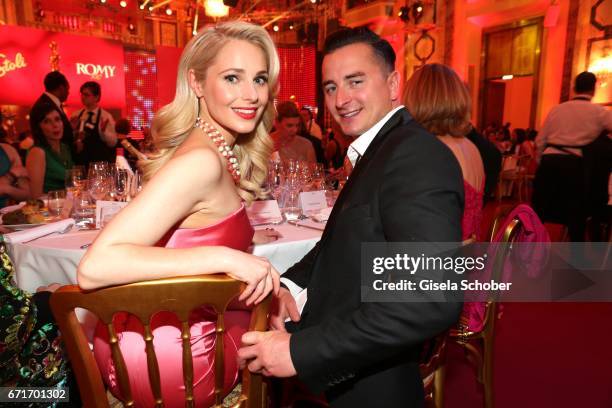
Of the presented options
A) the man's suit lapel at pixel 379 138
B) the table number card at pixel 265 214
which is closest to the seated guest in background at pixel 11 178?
the table number card at pixel 265 214

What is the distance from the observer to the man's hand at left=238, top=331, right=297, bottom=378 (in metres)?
1.02

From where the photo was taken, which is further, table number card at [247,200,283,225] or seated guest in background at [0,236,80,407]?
table number card at [247,200,283,225]

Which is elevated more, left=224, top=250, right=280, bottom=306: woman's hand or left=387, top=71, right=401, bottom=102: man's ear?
left=387, top=71, right=401, bottom=102: man's ear

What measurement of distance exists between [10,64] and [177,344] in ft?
37.7

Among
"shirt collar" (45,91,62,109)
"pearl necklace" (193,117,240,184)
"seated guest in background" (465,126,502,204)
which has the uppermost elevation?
"shirt collar" (45,91,62,109)

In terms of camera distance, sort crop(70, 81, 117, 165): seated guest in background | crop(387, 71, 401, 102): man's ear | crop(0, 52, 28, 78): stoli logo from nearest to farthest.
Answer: crop(387, 71, 401, 102): man's ear
crop(70, 81, 117, 165): seated guest in background
crop(0, 52, 28, 78): stoli logo

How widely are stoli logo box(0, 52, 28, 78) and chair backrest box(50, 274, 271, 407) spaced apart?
11518 millimetres

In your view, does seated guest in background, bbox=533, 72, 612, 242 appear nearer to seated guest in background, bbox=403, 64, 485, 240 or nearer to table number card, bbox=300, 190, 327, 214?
seated guest in background, bbox=403, 64, 485, 240

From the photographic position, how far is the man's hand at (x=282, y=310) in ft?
4.57

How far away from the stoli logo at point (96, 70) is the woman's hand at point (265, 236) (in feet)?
39.2

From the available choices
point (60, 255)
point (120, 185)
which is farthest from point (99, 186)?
point (60, 255)

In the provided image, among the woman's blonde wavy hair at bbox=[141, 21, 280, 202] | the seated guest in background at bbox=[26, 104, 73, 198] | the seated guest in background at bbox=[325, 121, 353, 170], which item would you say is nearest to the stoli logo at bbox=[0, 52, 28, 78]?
the seated guest in background at bbox=[26, 104, 73, 198]

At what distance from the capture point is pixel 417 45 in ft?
41.0

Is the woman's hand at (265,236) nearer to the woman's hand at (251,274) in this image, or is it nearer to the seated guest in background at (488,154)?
the woman's hand at (251,274)
